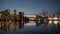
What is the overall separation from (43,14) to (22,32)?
0.48m

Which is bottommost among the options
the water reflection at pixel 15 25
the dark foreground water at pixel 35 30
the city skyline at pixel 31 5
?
the dark foreground water at pixel 35 30

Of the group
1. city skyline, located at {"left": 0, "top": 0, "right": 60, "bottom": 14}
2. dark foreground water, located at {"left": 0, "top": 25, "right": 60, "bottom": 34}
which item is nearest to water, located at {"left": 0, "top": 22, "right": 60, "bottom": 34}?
dark foreground water, located at {"left": 0, "top": 25, "right": 60, "bottom": 34}

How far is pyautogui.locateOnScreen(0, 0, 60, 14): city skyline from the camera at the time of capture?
113 inches

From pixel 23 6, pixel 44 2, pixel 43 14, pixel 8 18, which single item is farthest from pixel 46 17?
pixel 8 18

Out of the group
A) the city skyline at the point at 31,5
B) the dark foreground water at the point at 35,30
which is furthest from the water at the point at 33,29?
the city skyline at the point at 31,5

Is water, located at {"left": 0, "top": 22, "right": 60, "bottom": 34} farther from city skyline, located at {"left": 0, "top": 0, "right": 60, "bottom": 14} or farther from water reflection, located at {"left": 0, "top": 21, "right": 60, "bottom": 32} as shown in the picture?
city skyline, located at {"left": 0, "top": 0, "right": 60, "bottom": 14}

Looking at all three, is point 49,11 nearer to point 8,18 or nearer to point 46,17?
point 46,17

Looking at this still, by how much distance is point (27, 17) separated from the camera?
2885mm

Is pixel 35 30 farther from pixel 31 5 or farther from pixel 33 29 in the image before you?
pixel 31 5

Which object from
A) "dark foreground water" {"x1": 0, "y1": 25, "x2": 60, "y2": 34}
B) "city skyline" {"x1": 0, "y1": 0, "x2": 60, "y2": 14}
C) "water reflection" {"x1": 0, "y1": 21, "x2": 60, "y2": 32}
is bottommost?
"dark foreground water" {"x1": 0, "y1": 25, "x2": 60, "y2": 34}

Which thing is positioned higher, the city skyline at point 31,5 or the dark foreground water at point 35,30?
the city skyline at point 31,5

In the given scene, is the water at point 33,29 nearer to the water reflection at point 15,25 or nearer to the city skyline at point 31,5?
the water reflection at point 15,25

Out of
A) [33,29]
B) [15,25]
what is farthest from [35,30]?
[15,25]

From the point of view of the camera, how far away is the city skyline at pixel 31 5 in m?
2.88
